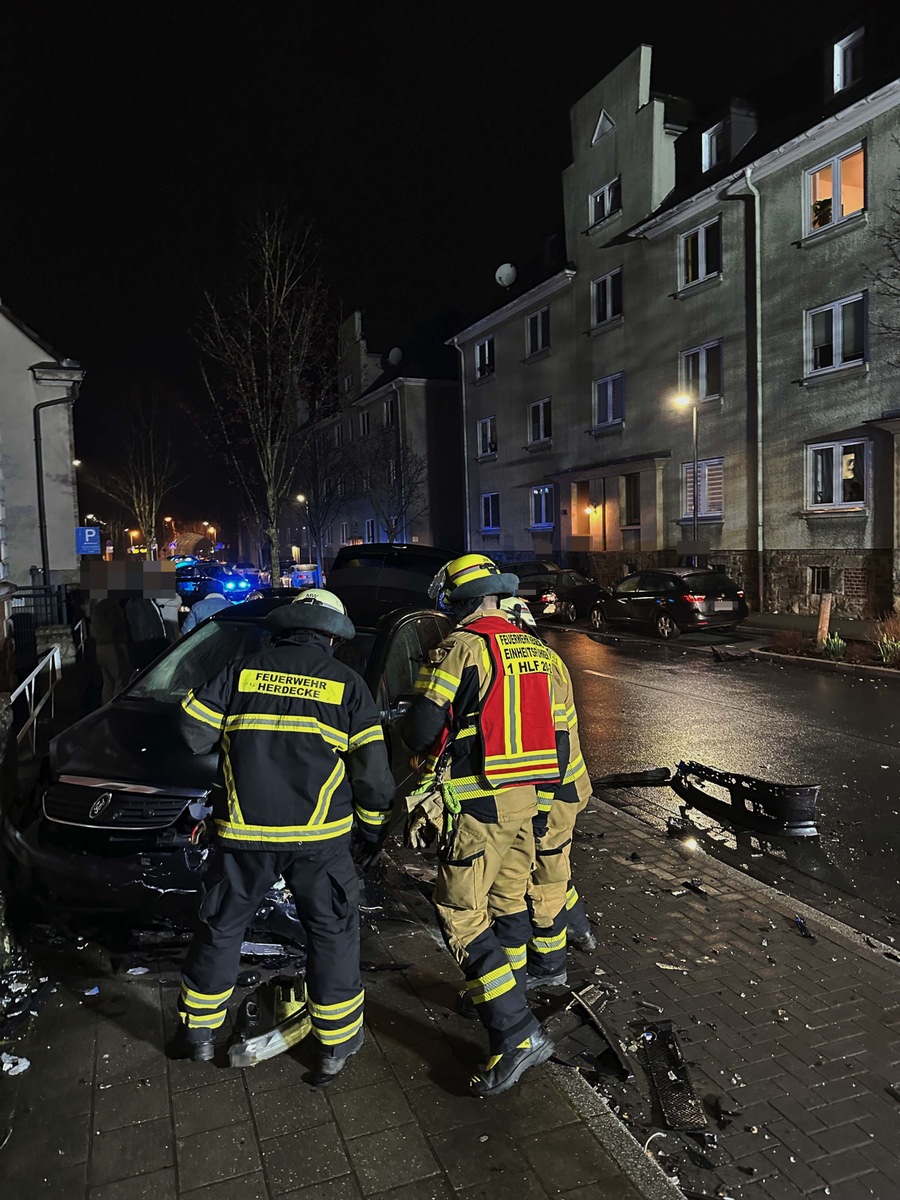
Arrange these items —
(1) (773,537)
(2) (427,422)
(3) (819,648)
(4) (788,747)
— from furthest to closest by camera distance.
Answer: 1. (2) (427,422)
2. (1) (773,537)
3. (3) (819,648)
4. (4) (788,747)

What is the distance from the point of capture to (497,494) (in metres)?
32.3

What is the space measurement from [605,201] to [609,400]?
20.5ft

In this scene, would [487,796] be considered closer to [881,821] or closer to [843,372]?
[881,821]

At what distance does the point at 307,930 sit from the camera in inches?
123

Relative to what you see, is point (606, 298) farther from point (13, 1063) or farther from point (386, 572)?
point (13, 1063)

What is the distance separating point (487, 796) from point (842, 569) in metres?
17.5

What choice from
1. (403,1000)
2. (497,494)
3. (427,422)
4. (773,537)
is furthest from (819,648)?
(427,422)

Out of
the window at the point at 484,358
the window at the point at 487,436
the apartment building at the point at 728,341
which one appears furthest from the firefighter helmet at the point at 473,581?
the window at the point at 484,358

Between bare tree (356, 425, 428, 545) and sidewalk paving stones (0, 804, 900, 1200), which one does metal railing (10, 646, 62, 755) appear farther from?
bare tree (356, 425, 428, 545)

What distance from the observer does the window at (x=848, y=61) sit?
18531mm

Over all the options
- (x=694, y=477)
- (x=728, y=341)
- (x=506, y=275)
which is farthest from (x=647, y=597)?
(x=506, y=275)

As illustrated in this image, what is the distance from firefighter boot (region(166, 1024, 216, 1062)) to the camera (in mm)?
3121

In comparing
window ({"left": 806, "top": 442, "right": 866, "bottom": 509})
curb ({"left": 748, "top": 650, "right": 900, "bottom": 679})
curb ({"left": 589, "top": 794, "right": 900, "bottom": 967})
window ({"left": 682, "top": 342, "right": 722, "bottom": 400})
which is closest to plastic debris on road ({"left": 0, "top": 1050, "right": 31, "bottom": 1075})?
curb ({"left": 589, "top": 794, "right": 900, "bottom": 967})

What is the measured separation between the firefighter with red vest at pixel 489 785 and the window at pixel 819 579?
57.0 feet
